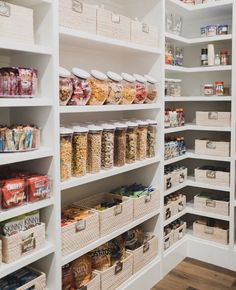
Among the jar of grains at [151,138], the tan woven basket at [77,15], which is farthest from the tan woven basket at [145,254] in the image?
the tan woven basket at [77,15]

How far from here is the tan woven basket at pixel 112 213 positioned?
2236 millimetres

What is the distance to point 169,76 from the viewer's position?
337 centimetres

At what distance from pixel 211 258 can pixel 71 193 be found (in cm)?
145

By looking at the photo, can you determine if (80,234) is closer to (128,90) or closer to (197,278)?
(128,90)

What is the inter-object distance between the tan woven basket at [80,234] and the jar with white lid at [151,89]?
91cm

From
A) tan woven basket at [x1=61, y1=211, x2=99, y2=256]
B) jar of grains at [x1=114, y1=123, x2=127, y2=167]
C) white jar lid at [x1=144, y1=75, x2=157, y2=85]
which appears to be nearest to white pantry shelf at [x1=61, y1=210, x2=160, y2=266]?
tan woven basket at [x1=61, y1=211, x2=99, y2=256]

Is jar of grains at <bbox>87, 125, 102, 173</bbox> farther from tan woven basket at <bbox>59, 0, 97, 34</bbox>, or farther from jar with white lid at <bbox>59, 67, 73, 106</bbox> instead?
tan woven basket at <bbox>59, 0, 97, 34</bbox>

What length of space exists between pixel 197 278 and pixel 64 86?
6.24 feet

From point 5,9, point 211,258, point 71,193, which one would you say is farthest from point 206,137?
point 5,9

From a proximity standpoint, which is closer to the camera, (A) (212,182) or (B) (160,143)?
(B) (160,143)

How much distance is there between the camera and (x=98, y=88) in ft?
6.88

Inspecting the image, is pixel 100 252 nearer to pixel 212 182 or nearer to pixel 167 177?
pixel 167 177

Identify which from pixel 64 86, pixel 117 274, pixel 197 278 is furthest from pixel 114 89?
pixel 197 278

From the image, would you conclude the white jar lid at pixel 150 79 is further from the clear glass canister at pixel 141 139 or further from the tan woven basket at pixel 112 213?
the tan woven basket at pixel 112 213
